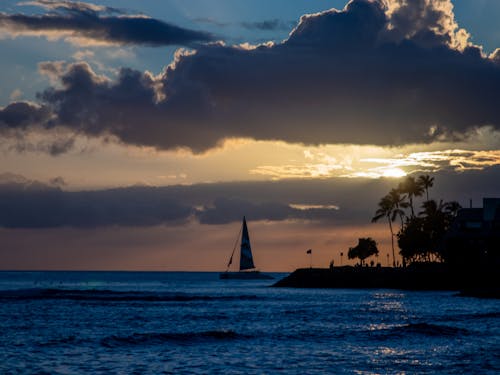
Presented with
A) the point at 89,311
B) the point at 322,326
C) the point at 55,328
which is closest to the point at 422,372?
the point at 322,326

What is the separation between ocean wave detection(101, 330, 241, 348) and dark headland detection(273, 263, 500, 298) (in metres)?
67.5

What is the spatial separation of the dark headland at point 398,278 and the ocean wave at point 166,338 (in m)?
67.5

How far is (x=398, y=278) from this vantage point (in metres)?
134

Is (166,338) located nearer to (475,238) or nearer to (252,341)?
(252,341)

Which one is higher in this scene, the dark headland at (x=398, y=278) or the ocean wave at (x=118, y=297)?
the dark headland at (x=398, y=278)

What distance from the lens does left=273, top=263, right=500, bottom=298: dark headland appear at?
119562 millimetres

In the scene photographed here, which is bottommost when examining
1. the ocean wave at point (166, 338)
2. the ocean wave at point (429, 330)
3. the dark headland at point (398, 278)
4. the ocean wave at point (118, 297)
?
the ocean wave at point (429, 330)

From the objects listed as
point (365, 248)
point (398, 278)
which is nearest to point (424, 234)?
point (398, 278)

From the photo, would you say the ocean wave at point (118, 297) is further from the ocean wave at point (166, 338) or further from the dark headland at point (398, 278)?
the ocean wave at point (166, 338)

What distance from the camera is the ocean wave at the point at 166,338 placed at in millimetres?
44500

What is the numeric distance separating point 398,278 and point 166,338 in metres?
92.2

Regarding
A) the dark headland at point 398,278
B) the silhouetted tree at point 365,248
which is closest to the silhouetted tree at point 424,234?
the dark headland at point 398,278

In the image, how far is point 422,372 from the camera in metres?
33.3

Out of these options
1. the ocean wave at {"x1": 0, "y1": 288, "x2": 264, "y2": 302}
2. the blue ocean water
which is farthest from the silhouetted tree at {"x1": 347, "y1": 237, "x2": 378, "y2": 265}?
the blue ocean water
